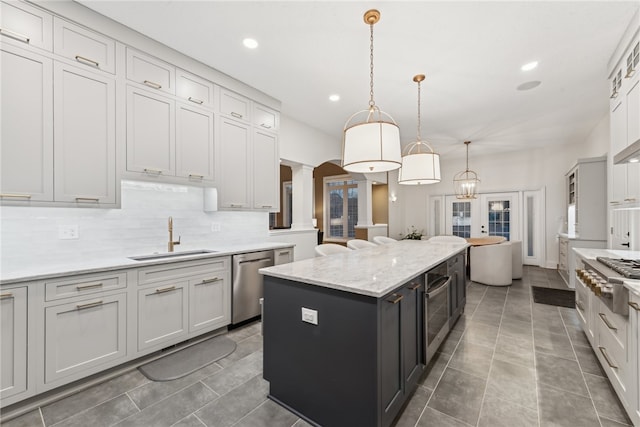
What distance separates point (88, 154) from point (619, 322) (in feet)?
13.3

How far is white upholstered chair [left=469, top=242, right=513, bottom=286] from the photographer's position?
4.77 meters

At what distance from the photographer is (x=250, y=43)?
2.61 meters

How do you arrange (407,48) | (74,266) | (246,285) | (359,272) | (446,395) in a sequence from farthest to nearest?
(246,285) → (407,48) → (74,266) → (446,395) → (359,272)

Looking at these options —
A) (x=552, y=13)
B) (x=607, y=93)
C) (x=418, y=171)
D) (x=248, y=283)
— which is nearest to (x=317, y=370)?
(x=248, y=283)

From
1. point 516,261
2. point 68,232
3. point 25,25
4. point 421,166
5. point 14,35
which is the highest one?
point 25,25

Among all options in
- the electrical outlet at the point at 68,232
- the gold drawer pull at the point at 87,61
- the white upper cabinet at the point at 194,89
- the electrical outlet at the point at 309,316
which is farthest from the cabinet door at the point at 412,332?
the gold drawer pull at the point at 87,61

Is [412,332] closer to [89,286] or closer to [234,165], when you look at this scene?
[89,286]

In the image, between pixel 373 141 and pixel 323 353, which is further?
pixel 373 141

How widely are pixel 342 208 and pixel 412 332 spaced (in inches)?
274

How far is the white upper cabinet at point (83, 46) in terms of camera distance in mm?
2031

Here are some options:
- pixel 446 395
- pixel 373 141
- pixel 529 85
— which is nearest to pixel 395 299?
pixel 446 395

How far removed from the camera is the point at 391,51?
2.71m

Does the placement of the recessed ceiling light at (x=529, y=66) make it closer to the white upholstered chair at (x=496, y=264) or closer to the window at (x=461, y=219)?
the white upholstered chair at (x=496, y=264)

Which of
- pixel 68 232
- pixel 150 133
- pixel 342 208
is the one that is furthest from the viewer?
pixel 342 208
